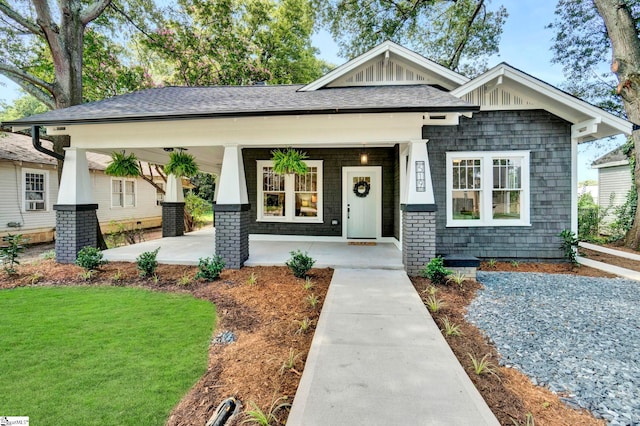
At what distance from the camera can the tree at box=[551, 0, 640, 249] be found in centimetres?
830

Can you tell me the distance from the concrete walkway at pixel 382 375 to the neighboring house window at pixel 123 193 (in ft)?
50.7

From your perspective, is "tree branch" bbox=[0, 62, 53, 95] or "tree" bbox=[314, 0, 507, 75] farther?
"tree" bbox=[314, 0, 507, 75]

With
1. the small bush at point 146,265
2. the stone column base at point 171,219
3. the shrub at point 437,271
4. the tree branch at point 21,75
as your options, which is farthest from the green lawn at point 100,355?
the tree branch at point 21,75

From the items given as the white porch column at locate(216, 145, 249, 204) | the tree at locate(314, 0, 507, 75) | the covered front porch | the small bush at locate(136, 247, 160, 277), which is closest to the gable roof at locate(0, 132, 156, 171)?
the covered front porch

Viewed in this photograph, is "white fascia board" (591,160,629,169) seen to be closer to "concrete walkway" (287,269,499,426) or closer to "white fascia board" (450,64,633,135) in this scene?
"white fascia board" (450,64,633,135)

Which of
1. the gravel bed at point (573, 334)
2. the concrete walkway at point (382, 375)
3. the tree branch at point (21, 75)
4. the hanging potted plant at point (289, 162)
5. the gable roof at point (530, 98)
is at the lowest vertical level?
the gravel bed at point (573, 334)

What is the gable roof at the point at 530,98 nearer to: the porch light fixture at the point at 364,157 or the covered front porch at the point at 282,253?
the porch light fixture at the point at 364,157

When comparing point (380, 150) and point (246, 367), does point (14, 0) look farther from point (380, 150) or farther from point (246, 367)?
point (246, 367)

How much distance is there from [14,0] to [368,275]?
14.3m

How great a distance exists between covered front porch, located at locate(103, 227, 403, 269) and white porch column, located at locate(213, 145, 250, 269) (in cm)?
44

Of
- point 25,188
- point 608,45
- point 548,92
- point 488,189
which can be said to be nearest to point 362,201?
point 488,189

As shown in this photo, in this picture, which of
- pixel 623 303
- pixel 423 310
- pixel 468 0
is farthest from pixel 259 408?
pixel 468 0

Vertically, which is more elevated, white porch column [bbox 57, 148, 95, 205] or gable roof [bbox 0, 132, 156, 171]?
gable roof [bbox 0, 132, 156, 171]

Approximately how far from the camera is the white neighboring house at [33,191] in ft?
35.8
